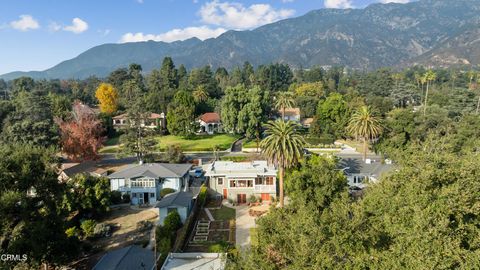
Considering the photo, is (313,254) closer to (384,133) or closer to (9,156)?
(9,156)

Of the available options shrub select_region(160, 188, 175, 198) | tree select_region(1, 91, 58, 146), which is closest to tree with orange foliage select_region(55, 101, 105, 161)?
tree select_region(1, 91, 58, 146)

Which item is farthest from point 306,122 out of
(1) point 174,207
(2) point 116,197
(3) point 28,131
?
(3) point 28,131

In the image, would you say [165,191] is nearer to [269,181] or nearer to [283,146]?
[269,181]

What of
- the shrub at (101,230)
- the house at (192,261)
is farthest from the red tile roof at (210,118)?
the house at (192,261)

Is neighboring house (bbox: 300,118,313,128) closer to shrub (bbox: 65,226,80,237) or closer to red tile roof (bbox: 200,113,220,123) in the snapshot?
red tile roof (bbox: 200,113,220,123)

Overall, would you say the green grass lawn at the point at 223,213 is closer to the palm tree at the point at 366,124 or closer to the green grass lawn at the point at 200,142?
the palm tree at the point at 366,124
